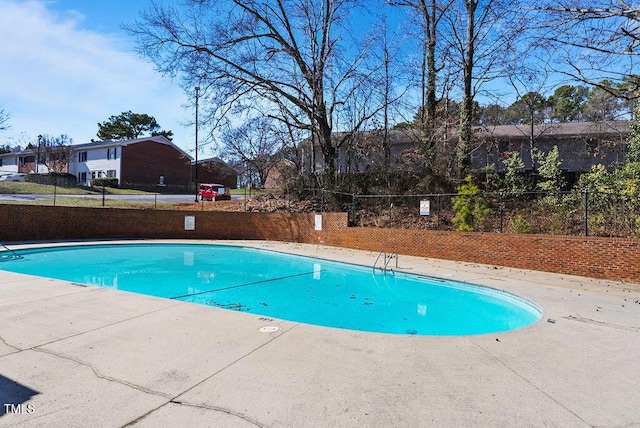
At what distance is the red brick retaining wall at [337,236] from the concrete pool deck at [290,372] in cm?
422

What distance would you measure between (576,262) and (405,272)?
4530mm

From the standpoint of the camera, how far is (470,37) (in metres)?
17.3

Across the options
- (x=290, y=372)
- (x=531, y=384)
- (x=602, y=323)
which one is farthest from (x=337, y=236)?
(x=531, y=384)

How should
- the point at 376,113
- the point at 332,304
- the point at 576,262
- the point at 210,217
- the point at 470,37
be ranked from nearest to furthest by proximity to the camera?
the point at 332,304 < the point at 576,262 < the point at 470,37 < the point at 210,217 < the point at 376,113

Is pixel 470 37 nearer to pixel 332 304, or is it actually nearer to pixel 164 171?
pixel 332 304

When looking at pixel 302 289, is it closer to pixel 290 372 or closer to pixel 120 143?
pixel 290 372

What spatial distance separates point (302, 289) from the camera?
9.62m

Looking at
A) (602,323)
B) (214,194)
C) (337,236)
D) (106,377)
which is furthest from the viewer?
(214,194)

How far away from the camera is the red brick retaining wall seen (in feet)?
32.1

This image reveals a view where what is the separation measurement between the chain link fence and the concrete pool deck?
595cm

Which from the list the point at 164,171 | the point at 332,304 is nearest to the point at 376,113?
the point at 332,304

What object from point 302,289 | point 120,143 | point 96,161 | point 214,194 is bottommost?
point 302,289

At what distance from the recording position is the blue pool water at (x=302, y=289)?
718 centimetres

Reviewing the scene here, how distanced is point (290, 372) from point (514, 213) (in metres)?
13.0
